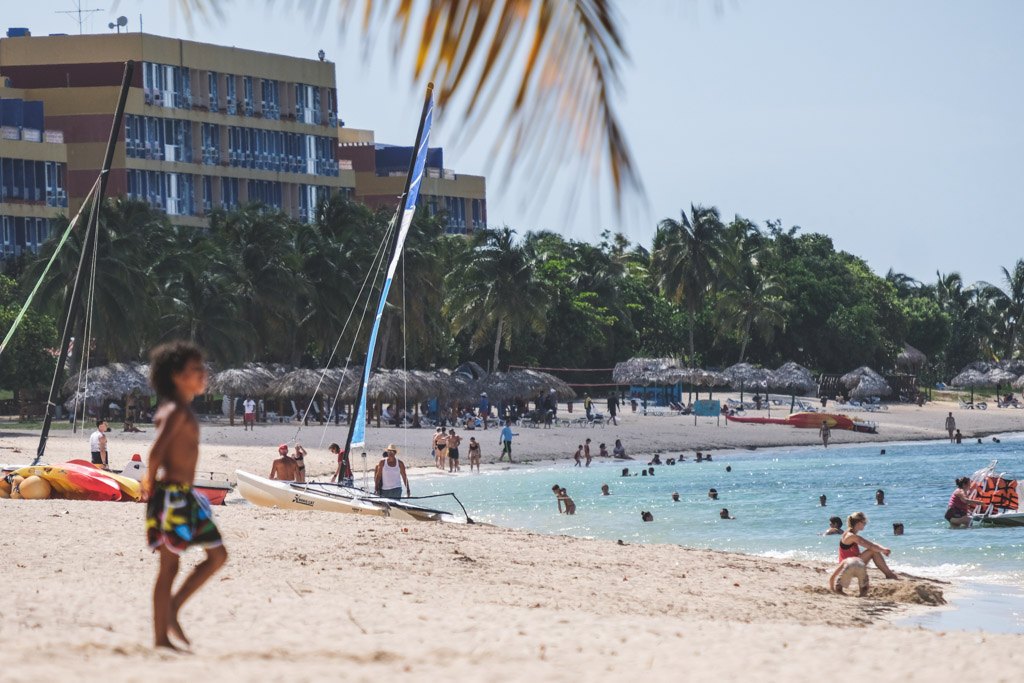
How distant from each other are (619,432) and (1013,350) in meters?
48.0

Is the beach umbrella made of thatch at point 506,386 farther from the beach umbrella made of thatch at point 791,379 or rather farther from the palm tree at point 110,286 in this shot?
the beach umbrella made of thatch at point 791,379

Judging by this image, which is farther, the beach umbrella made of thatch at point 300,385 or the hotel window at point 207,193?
the hotel window at point 207,193

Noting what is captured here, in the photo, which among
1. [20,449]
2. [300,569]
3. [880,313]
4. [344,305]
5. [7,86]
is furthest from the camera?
[880,313]

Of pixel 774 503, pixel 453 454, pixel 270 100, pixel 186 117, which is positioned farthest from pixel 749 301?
pixel 774 503

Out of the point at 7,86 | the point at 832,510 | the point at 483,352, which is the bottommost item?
the point at 832,510

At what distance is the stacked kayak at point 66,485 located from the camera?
19.0 m

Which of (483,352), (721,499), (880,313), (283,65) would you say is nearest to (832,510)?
(721,499)

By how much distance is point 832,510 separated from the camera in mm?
30891

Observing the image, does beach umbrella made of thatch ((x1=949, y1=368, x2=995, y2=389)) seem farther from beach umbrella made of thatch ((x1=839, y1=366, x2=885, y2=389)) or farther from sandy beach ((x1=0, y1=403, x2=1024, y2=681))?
sandy beach ((x1=0, y1=403, x2=1024, y2=681))

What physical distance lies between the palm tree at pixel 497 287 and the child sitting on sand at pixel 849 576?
39.9 metres

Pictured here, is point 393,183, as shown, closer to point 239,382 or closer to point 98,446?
point 239,382

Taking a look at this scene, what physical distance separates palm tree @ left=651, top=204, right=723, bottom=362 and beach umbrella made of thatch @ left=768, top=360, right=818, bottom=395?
18.6 feet

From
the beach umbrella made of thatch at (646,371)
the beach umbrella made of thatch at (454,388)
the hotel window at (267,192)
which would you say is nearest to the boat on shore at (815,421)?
the beach umbrella made of thatch at (646,371)

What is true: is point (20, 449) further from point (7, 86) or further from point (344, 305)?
point (7, 86)
